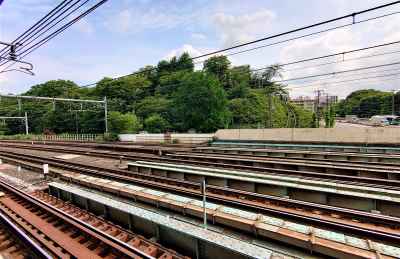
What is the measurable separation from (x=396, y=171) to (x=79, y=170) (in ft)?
58.0

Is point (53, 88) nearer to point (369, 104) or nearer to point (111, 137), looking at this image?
point (111, 137)

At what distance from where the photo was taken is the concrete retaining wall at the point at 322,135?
21.1 metres

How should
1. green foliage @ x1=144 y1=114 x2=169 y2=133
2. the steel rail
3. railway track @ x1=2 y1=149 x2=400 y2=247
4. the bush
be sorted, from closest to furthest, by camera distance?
the steel rail → railway track @ x1=2 y1=149 x2=400 y2=247 → the bush → green foliage @ x1=144 y1=114 x2=169 y2=133

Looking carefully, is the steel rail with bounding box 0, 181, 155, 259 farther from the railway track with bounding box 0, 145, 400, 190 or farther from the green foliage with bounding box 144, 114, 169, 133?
the green foliage with bounding box 144, 114, 169, 133

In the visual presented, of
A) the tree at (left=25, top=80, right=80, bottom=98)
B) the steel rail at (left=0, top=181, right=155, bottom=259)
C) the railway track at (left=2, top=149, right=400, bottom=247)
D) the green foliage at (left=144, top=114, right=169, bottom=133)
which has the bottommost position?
the steel rail at (left=0, top=181, right=155, bottom=259)

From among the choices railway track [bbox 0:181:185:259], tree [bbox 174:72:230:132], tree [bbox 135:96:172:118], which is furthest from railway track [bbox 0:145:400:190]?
tree [bbox 135:96:172:118]

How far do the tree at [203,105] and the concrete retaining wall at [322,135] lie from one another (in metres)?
6.72

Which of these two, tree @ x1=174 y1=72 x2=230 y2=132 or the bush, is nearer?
tree @ x1=174 y1=72 x2=230 y2=132

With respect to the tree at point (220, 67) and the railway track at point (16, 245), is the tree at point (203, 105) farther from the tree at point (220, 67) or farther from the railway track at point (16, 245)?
the tree at point (220, 67)

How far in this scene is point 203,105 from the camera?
37312 millimetres

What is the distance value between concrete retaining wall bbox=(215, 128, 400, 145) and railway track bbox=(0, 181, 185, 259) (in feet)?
70.8

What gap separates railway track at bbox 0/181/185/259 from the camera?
6.07 metres

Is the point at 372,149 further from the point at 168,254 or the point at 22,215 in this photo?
the point at 22,215

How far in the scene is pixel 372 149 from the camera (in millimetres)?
20094
